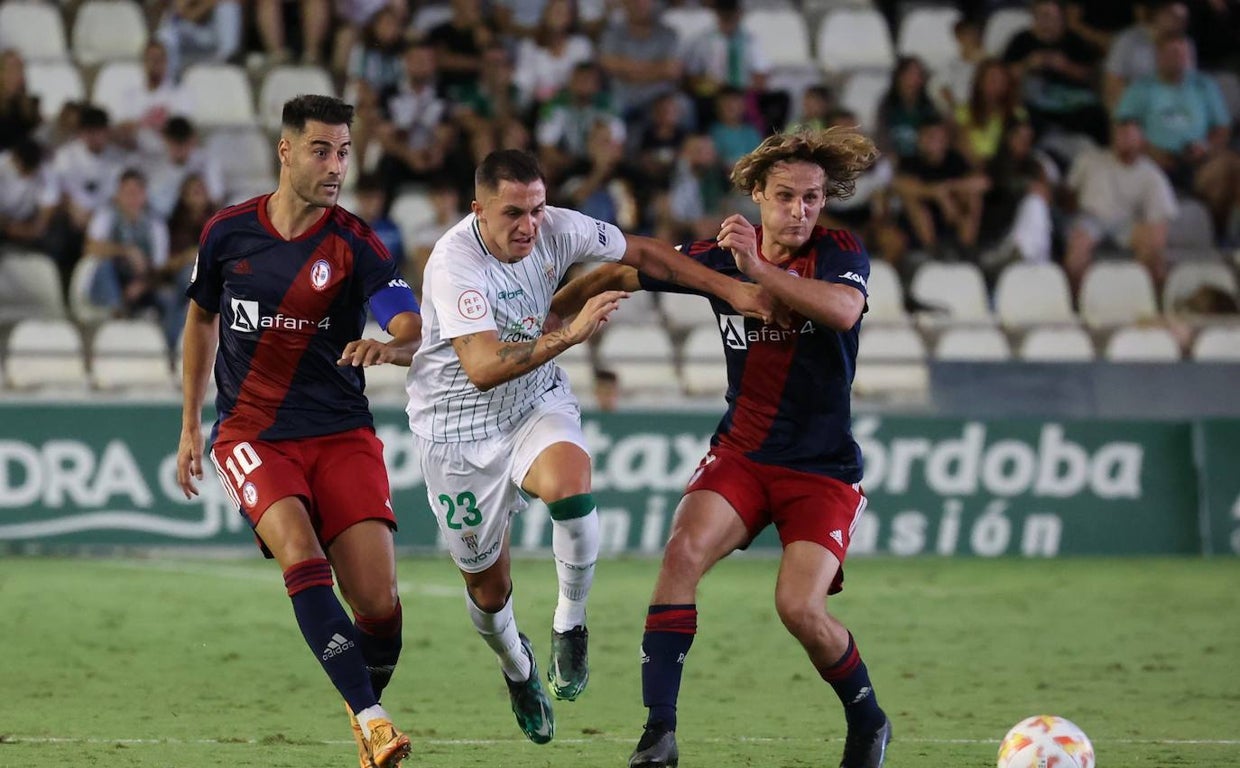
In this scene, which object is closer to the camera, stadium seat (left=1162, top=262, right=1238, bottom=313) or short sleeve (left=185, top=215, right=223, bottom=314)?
short sleeve (left=185, top=215, right=223, bottom=314)

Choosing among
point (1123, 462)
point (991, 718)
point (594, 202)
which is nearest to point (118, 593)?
point (594, 202)

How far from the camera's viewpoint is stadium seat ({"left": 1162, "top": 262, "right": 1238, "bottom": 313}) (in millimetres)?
16938

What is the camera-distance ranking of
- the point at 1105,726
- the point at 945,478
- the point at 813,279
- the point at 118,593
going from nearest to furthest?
the point at 813,279 → the point at 1105,726 → the point at 118,593 → the point at 945,478

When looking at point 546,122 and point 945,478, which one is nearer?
point 945,478

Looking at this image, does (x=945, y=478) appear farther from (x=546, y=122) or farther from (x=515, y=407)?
(x=515, y=407)

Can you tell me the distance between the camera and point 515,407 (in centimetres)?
772

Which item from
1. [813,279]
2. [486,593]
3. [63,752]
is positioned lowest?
[63,752]

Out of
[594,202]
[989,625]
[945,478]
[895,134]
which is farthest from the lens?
[895,134]

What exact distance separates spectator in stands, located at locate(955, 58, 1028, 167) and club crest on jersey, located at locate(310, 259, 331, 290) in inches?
442

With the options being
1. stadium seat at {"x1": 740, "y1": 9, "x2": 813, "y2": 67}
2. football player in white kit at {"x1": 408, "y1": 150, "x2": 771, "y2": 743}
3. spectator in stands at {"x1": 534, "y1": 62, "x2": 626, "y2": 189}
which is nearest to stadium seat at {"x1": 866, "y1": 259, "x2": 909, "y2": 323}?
spectator in stands at {"x1": 534, "y1": 62, "x2": 626, "y2": 189}

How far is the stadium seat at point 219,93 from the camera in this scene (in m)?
17.8

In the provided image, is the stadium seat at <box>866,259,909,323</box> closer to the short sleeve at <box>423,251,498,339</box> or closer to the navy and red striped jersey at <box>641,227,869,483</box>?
the navy and red striped jersey at <box>641,227,869,483</box>

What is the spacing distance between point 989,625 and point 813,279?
211 inches

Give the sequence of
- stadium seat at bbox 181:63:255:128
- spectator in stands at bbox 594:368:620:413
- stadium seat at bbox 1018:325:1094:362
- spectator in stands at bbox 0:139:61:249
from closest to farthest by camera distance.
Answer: spectator in stands at bbox 594:368:620:413 → stadium seat at bbox 1018:325:1094:362 → spectator in stands at bbox 0:139:61:249 → stadium seat at bbox 181:63:255:128
